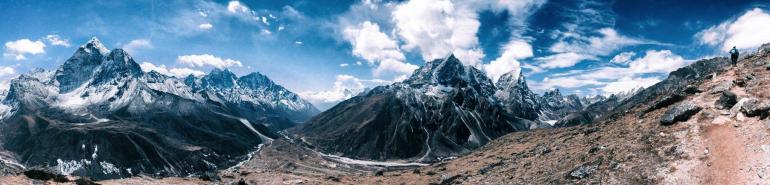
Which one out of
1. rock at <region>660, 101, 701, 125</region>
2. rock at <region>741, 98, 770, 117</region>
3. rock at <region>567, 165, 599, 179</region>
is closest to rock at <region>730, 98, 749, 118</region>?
rock at <region>741, 98, 770, 117</region>

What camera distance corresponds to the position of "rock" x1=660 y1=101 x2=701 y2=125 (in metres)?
51.3

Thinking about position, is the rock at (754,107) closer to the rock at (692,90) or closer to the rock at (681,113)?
the rock at (681,113)

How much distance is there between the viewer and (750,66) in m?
64.2

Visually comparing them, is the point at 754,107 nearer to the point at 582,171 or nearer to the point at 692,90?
the point at 582,171

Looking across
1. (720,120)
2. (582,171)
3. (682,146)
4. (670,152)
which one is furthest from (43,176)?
(720,120)

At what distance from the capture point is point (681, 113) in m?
51.5

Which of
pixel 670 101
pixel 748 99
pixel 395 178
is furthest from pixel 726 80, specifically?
pixel 395 178

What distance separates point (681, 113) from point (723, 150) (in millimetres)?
9953

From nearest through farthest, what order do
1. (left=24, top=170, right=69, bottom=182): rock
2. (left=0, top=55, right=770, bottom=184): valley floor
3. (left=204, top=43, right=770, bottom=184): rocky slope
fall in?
(left=0, top=55, right=770, bottom=184): valley floor
(left=204, top=43, right=770, bottom=184): rocky slope
(left=24, top=170, right=69, bottom=182): rock

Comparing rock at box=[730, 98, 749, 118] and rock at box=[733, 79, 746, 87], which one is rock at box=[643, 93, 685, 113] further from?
rock at box=[730, 98, 749, 118]

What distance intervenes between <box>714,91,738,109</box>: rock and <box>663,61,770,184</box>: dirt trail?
0.62m

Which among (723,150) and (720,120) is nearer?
(723,150)

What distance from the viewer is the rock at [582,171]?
49.3 m

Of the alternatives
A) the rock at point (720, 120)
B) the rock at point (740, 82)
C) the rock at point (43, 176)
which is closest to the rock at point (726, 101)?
the rock at point (720, 120)
